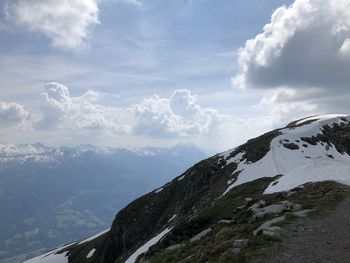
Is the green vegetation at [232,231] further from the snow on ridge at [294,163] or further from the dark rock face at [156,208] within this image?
the dark rock face at [156,208]


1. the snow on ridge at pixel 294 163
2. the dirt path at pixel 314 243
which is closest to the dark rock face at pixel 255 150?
the snow on ridge at pixel 294 163

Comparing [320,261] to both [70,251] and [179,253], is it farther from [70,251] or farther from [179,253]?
[70,251]

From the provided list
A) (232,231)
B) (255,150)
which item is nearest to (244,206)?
(232,231)

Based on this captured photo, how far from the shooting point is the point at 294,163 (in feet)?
258

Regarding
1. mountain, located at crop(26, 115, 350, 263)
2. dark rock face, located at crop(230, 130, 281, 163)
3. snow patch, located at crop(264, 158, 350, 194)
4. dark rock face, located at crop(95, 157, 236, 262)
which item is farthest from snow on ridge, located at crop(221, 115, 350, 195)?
dark rock face, located at crop(95, 157, 236, 262)

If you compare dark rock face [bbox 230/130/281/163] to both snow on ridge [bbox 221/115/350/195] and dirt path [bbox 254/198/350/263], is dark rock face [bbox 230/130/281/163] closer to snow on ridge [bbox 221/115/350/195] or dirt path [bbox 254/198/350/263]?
snow on ridge [bbox 221/115/350/195]

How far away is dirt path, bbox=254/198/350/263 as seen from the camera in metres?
19.7

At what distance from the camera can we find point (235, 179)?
3140 inches

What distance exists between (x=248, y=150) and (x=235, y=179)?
20.7m

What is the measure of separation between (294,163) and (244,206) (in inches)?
1532

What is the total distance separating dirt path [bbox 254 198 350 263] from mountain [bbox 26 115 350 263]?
0.30 feet

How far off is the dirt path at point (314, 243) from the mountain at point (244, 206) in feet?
0.30

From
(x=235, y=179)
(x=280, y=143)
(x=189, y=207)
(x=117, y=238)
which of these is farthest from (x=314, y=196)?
(x=117, y=238)

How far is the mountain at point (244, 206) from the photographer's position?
2447cm
